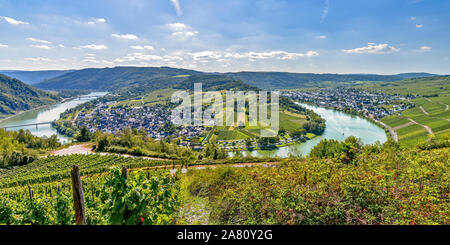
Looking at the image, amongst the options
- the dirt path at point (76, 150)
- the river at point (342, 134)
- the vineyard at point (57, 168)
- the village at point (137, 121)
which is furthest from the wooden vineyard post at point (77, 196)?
the village at point (137, 121)

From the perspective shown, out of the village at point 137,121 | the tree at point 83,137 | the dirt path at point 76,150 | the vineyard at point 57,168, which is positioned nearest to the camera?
the vineyard at point 57,168

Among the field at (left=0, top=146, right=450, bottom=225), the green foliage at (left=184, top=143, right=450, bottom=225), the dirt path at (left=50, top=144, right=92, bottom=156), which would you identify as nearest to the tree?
the dirt path at (left=50, top=144, right=92, bottom=156)

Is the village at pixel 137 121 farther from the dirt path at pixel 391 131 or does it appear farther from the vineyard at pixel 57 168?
the dirt path at pixel 391 131

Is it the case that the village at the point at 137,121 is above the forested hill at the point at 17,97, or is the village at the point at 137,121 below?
below

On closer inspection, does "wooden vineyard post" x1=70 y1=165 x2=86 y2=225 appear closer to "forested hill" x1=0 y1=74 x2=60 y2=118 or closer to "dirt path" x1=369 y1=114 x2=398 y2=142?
"dirt path" x1=369 y1=114 x2=398 y2=142

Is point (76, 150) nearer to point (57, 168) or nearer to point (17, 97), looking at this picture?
point (57, 168)

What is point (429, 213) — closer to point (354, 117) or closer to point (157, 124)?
point (157, 124)

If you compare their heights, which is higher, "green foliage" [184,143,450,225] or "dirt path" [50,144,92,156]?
"green foliage" [184,143,450,225]

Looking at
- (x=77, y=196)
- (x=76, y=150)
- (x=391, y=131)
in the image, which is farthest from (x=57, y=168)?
(x=391, y=131)

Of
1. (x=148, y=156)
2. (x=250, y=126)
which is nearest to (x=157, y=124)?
(x=250, y=126)
